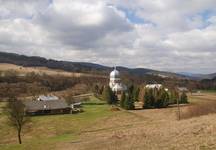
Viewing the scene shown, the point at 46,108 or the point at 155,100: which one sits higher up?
the point at 155,100

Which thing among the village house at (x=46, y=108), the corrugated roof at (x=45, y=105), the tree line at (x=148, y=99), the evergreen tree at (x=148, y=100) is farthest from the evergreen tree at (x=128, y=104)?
the corrugated roof at (x=45, y=105)

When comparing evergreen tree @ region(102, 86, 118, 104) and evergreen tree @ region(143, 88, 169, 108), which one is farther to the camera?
evergreen tree @ region(102, 86, 118, 104)

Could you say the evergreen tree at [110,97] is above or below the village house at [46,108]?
above

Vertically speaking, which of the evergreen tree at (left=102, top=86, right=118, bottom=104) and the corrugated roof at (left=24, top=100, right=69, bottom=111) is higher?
the evergreen tree at (left=102, top=86, right=118, bottom=104)

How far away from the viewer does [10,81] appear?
594 ft

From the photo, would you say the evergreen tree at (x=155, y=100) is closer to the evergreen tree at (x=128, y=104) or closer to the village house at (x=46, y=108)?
the evergreen tree at (x=128, y=104)

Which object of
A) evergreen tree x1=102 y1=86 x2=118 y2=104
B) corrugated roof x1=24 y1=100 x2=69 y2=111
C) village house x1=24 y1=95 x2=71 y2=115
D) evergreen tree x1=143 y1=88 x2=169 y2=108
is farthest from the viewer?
evergreen tree x1=102 y1=86 x2=118 y2=104

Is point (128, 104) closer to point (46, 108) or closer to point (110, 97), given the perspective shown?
point (110, 97)

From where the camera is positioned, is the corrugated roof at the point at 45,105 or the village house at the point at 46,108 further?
the corrugated roof at the point at 45,105

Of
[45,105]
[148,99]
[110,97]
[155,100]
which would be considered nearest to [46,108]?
[45,105]

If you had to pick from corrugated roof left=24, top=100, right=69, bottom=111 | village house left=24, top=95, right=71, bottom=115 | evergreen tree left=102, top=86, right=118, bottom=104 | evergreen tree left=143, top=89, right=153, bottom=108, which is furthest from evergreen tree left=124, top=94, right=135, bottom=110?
corrugated roof left=24, top=100, right=69, bottom=111

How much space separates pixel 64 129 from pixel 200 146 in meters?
37.7

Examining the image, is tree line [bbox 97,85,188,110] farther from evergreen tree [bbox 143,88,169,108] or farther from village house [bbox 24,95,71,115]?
village house [bbox 24,95,71,115]

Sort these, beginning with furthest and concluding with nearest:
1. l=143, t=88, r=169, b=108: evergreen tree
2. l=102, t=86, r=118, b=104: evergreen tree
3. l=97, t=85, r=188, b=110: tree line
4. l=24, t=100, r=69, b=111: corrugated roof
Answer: l=102, t=86, r=118, b=104: evergreen tree, l=143, t=88, r=169, b=108: evergreen tree, l=24, t=100, r=69, b=111: corrugated roof, l=97, t=85, r=188, b=110: tree line
